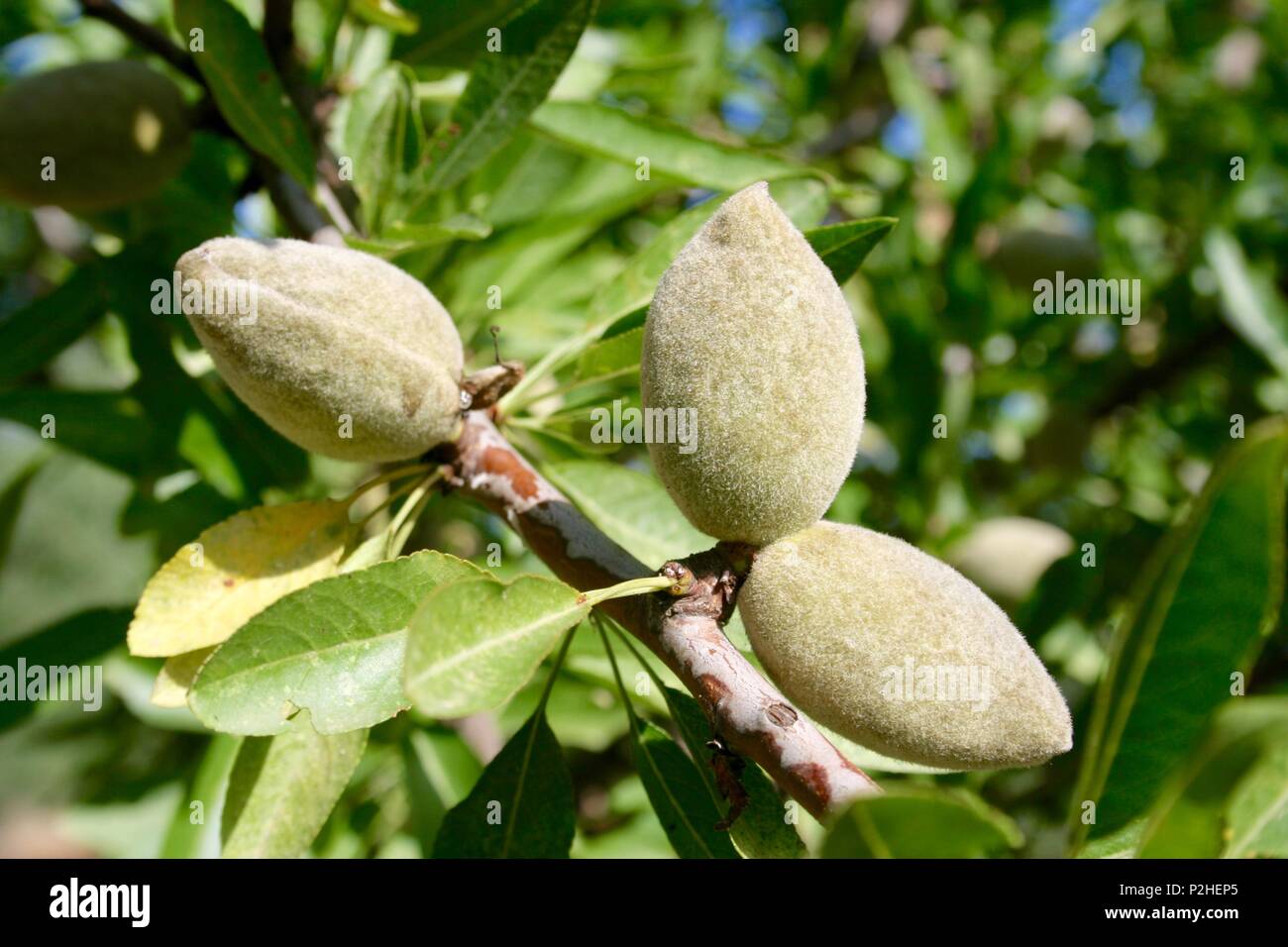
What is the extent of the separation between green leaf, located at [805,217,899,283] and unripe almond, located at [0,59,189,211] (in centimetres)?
80

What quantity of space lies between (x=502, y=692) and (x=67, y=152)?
0.92m

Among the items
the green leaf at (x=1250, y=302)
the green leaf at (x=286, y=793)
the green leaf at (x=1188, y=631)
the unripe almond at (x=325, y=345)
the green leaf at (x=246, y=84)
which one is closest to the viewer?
the green leaf at (x=1188, y=631)

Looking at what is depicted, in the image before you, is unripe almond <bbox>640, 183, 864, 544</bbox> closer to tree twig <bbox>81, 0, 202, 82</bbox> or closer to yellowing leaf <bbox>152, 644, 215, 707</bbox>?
yellowing leaf <bbox>152, 644, 215, 707</bbox>

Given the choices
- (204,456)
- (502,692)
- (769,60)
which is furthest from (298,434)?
(769,60)

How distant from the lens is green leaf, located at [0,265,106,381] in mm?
1327

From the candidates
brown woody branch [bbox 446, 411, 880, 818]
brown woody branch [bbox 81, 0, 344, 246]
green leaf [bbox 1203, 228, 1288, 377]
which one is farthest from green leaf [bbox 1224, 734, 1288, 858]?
green leaf [bbox 1203, 228, 1288, 377]

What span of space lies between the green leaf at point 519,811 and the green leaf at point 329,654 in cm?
20

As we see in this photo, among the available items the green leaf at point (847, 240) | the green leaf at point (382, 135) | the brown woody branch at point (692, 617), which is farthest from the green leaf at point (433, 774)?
the green leaf at point (847, 240)

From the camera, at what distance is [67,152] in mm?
1191

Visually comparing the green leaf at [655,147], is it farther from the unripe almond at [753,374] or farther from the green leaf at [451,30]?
the unripe almond at [753,374]

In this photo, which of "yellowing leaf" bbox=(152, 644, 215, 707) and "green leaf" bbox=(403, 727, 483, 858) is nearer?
"yellowing leaf" bbox=(152, 644, 215, 707)

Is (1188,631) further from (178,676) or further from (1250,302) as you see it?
(1250,302)

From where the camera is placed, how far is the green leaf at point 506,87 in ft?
3.63
